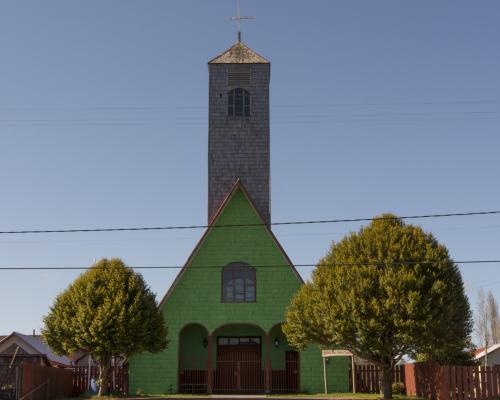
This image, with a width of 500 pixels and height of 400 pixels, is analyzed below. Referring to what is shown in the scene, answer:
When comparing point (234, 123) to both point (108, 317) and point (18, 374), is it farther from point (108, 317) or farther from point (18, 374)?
point (18, 374)

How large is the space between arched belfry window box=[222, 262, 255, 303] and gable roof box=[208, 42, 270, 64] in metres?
15.2

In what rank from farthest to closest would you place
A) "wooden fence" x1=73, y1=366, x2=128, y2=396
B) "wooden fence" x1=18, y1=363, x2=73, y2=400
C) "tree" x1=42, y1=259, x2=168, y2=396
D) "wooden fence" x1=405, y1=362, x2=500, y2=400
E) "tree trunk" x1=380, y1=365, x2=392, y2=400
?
"wooden fence" x1=73, y1=366, x2=128, y2=396, "tree" x1=42, y1=259, x2=168, y2=396, "tree trunk" x1=380, y1=365, x2=392, y2=400, "wooden fence" x1=18, y1=363, x2=73, y2=400, "wooden fence" x1=405, y1=362, x2=500, y2=400

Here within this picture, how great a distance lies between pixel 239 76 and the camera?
4544 centimetres

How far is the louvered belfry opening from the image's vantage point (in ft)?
148

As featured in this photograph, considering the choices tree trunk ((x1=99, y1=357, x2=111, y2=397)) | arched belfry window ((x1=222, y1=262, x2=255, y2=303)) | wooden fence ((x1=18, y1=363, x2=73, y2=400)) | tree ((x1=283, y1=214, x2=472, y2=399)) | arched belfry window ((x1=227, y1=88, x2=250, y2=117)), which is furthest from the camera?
arched belfry window ((x1=227, y1=88, x2=250, y2=117))

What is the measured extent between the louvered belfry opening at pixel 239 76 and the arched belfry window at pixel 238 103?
0.41m

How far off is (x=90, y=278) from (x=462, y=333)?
1550cm

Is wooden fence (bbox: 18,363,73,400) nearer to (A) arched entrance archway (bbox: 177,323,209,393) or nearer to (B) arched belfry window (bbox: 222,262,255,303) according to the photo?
(A) arched entrance archway (bbox: 177,323,209,393)

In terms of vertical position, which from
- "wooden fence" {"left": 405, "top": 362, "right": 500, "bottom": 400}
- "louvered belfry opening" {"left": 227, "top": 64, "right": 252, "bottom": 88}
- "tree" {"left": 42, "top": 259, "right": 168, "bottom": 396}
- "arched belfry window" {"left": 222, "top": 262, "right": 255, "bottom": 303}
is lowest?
"wooden fence" {"left": 405, "top": 362, "right": 500, "bottom": 400}

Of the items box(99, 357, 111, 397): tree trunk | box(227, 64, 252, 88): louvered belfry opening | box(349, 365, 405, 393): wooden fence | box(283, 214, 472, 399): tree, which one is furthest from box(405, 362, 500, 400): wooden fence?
box(227, 64, 252, 88): louvered belfry opening

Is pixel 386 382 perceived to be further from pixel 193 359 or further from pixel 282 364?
pixel 193 359

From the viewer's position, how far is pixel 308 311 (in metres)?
29.5

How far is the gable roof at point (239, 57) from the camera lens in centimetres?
4559

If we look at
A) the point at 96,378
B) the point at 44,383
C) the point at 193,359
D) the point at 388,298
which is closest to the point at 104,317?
the point at 44,383
